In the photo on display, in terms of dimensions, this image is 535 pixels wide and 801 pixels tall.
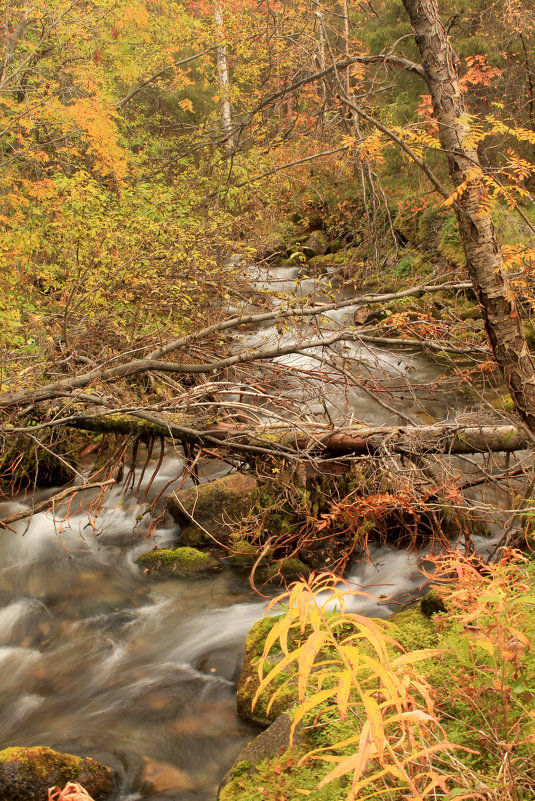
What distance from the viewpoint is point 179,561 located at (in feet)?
20.7

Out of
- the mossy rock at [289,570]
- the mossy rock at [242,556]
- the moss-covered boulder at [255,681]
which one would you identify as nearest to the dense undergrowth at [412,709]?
the moss-covered boulder at [255,681]

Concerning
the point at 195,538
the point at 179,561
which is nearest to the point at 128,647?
the point at 179,561

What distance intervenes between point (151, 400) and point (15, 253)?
2.93m

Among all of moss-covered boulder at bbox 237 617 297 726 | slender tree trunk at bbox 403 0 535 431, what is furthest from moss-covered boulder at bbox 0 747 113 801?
slender tree trunk at bbox 403 0 535 431

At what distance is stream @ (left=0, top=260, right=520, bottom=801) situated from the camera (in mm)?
3994

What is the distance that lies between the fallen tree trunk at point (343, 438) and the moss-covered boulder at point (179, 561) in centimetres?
161

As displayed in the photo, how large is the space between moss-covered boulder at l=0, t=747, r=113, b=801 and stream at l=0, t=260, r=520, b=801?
0.82ft

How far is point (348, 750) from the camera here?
7.50 ft

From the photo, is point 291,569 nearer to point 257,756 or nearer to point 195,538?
point 195,538

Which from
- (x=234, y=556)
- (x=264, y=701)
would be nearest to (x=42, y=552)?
(x=234, y=556)

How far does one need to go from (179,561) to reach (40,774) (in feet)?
10.4

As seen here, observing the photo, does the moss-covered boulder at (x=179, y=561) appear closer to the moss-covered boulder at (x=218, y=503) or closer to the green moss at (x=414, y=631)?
the moss-covered boulder at (x=218, y=503)

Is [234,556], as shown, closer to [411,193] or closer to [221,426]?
[221,426]

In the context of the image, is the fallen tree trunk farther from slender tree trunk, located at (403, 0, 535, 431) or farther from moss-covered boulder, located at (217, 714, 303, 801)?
moss-covered boulder, located at (217, 714, 303, 801)
